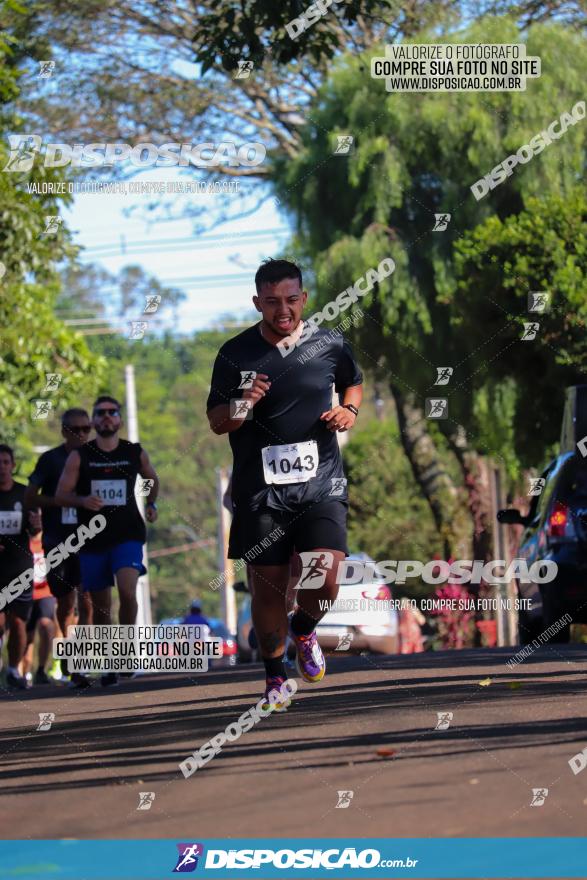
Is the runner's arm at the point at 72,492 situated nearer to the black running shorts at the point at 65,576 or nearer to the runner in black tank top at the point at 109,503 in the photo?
the runner in black tank top at the point at 109,503

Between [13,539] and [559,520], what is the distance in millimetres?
4380

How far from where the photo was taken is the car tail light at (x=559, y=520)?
1376 cm

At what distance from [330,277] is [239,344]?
69.2 ft

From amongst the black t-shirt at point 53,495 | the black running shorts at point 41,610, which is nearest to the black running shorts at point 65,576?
the black t-shirt at point 53,495

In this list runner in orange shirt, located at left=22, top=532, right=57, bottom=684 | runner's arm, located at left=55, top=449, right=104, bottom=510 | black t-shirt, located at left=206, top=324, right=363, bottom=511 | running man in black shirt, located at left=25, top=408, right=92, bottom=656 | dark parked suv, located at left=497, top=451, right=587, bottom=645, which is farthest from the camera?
runner in orange shirt, located at left=22, top=532, right=57, bottom=684

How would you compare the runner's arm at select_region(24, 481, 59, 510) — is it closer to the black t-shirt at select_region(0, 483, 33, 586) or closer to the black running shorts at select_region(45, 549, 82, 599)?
the black running shorts at select_region(45, 549, 82, 599)

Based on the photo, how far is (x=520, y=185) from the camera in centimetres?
2822

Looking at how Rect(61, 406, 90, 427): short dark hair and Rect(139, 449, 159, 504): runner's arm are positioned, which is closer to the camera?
Rect(139, 449, 159, 504): runner's arm

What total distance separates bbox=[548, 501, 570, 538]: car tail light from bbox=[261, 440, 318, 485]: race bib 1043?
5702 millimetres

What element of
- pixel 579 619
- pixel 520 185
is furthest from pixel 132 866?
pixel 520 185

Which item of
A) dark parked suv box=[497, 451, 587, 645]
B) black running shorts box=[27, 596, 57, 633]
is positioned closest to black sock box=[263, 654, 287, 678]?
dark parked suv box=[497, 451, 587, 645]

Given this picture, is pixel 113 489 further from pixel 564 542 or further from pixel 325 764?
pixel 325 764

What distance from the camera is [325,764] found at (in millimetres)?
6855

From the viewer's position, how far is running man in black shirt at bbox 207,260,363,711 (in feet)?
27.3
